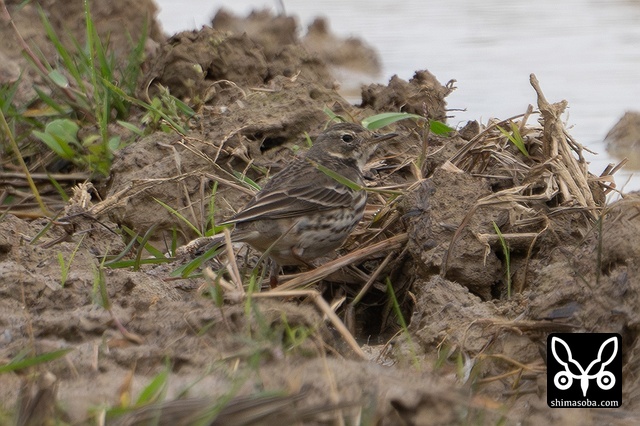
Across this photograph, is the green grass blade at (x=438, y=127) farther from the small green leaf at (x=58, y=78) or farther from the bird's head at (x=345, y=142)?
the small green leaf at (x=58, y=78)

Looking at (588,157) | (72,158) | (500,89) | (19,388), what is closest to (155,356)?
(19,388)

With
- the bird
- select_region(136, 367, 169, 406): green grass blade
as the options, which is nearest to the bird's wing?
the bird

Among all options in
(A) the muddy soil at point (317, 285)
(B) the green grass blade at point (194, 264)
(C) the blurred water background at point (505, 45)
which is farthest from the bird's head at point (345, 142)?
(C) the blurred water background at point (505, 45)

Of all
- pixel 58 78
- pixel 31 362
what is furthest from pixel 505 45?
pixel 31 362

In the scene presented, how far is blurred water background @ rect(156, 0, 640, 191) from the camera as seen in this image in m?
8.52

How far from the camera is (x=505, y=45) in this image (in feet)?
33.9

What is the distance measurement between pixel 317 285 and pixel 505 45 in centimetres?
541

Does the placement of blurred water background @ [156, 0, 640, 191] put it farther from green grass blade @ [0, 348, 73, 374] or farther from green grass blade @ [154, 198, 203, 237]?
green grass blade @ [0, 348, 73, 374]

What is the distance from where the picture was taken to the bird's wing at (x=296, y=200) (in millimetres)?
5574

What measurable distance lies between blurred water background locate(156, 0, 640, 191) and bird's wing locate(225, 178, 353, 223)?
210cm

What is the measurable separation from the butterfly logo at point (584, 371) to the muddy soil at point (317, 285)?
2.7 inches

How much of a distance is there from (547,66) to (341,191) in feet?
14.4

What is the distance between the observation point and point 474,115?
816cm

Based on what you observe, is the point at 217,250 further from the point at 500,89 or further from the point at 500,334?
the point at 500,89
